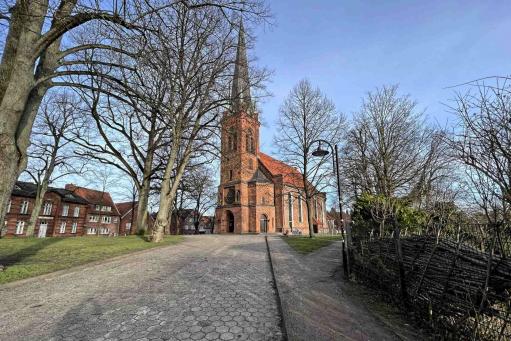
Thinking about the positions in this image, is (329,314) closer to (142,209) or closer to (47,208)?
(142,209)

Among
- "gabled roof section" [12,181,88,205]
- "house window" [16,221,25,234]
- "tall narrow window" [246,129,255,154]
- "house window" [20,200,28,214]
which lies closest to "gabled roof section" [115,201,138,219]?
"gabled roof section" [12,181,88,205]

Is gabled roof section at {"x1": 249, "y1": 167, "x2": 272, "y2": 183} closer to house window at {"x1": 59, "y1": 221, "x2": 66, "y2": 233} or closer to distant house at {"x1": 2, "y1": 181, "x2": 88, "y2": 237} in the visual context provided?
distant house at {"x1": 2, "y1": 181, "x2": 88, "y2": 237}

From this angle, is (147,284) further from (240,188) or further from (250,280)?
(240,188)

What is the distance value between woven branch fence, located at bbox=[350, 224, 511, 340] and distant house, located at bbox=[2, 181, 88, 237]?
43096 millimetres

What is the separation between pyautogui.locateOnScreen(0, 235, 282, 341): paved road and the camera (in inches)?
153

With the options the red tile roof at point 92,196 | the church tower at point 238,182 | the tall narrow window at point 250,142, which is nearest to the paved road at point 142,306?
the church tower at point 238,182

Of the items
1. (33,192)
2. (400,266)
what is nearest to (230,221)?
(33,192)

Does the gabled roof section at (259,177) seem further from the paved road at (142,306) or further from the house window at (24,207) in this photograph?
the house window at (24,207)

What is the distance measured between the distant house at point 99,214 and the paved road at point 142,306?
50618mm

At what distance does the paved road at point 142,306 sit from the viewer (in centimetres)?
388

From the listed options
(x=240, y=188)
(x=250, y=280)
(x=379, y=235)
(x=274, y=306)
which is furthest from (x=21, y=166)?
(x=240, y=188)

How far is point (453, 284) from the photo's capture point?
3.77m

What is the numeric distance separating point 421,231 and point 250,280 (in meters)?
4.18

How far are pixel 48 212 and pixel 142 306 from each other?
1975 inches
